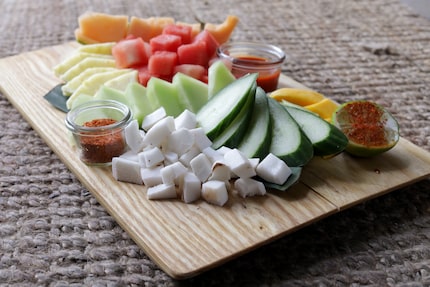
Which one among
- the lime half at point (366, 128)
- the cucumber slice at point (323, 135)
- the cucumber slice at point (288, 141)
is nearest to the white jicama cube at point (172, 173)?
the cucumber slice at point (288, 141)

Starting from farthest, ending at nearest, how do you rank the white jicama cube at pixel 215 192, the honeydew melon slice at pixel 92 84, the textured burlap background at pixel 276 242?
the honeydew melon slice at pixel 92 84 → the white jicama cube at pixel 215 192 → the textured burlap background at pixel 276 242

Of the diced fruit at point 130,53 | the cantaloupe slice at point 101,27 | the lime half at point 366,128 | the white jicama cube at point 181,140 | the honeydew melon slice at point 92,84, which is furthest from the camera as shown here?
the cantaloupe slice at point 101,27

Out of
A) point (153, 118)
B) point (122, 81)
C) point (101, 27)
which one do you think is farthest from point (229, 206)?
point (101, 27)

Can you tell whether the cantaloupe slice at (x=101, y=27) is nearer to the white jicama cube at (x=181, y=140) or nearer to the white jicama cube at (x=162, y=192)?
Result: the white jicama cube at (x=181, y=140)

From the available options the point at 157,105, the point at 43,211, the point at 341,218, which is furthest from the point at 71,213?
the point at 341,218

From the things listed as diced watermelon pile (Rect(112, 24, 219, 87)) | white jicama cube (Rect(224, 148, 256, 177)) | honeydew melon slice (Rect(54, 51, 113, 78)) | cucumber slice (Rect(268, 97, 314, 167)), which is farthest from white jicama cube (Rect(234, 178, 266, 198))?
honeydew melon slice (Rect(54, 51, 113, 78))
